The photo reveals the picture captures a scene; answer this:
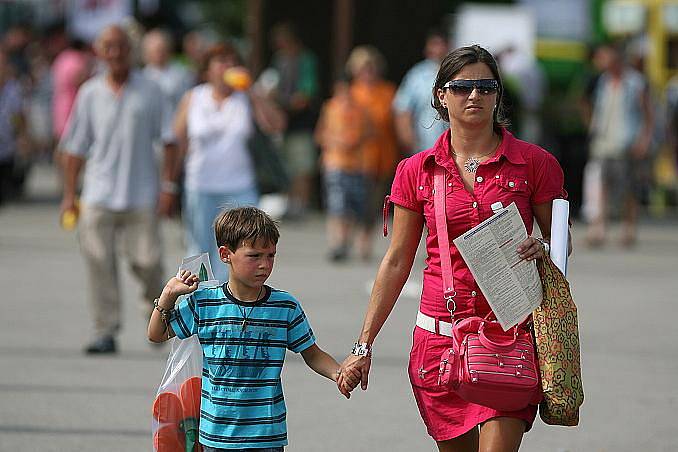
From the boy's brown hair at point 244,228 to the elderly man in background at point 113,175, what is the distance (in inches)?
176

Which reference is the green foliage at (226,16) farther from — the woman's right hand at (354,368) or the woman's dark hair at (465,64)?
the woman's right hand at (354,368)

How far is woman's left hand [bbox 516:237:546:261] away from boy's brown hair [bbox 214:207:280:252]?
2.58 feet

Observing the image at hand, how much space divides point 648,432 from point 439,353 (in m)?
2.75

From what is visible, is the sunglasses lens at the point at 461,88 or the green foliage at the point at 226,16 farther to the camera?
the green foliage at the point at 226,16

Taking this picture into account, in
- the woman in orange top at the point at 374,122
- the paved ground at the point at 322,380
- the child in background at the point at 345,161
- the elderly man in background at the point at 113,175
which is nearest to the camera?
the paved ground at the point at 322,380

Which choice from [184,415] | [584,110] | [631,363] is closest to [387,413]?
[631,363]

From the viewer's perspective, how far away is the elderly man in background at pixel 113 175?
938 centimetres

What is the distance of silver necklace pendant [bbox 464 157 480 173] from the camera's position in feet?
16.4

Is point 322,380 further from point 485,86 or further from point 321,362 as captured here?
point 485,86

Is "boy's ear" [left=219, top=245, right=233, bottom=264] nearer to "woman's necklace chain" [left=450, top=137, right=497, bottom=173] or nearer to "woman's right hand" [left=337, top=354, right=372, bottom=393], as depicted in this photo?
"woman's right hand" [left=337, top=354, right=372, bottom=393]

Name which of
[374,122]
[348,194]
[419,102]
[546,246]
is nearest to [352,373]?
[546,246]

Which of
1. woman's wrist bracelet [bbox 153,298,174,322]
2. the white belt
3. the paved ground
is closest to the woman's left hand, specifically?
the white belt

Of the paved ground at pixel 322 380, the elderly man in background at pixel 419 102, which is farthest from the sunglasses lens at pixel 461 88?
the elderly man in background at pixel 419 102

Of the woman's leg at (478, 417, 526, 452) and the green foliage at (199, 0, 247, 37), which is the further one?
the green foliage at (199, 0, 247, 37)
